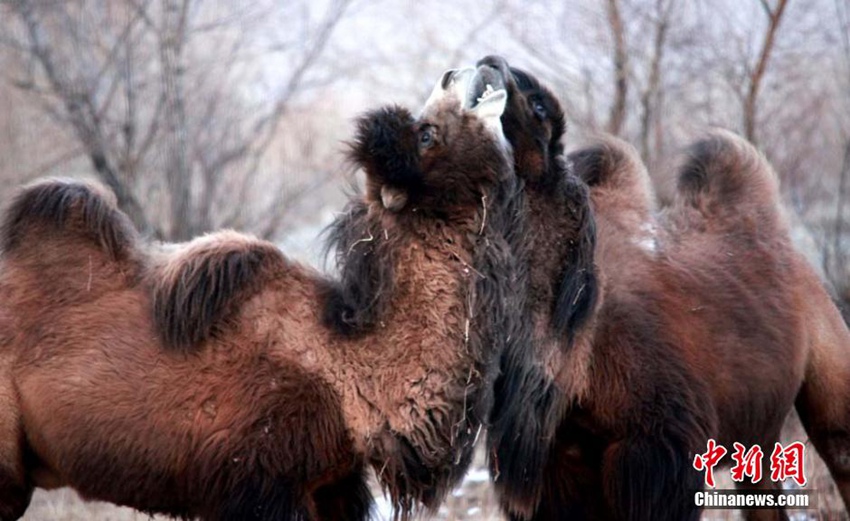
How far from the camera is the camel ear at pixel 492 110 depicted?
5.47m

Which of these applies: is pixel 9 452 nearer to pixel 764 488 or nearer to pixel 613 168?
pixel 613 168

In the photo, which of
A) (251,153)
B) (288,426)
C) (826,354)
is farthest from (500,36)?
(288,426)

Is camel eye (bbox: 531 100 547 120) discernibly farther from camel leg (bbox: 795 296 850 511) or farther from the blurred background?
the blurred background

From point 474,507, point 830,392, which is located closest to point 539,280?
point 830,392

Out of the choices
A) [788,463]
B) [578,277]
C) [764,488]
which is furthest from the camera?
[788,463]

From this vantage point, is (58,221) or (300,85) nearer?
(58,221)

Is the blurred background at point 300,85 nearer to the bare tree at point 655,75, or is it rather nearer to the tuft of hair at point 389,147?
the bare tree at point 655,75

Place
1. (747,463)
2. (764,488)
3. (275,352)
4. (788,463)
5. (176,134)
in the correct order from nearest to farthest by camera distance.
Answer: (275,352), (747,463), (764,488), (788,463), (176,134)

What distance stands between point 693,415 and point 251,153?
310 inches

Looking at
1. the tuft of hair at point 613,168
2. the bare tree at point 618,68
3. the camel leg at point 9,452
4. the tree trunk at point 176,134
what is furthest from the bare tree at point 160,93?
the camel leg at point 9,452

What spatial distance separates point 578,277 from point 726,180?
5.63ft

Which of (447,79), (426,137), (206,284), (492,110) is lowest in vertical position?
Answer: (206,284)

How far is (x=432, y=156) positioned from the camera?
5.43 metres

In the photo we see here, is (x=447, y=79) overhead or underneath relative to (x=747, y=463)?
overhead
